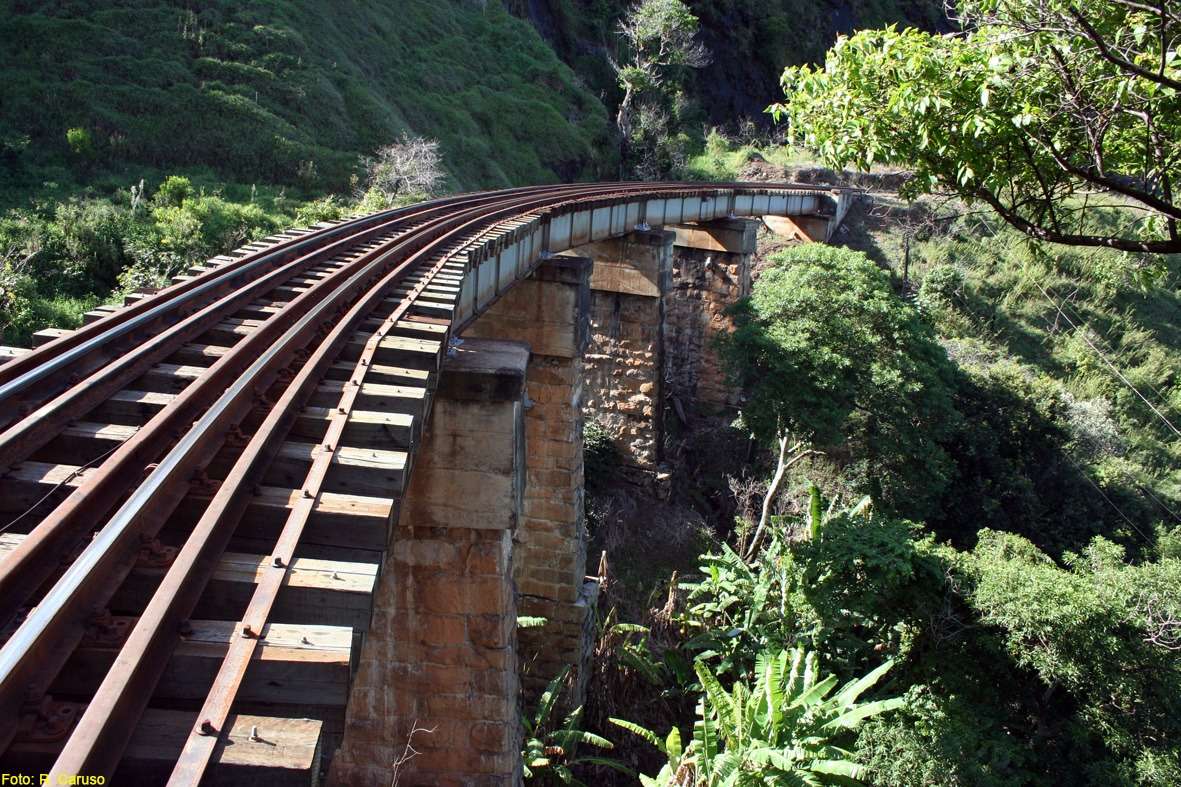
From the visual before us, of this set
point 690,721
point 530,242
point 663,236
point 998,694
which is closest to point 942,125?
point 530,242

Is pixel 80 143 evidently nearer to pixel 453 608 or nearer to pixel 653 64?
pixel 453 608

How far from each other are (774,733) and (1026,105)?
7.32 meters

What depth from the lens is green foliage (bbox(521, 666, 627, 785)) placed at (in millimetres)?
9906

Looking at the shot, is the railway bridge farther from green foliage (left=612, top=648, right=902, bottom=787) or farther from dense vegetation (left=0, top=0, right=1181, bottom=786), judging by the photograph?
dense vegetation (left=0, top=0, right=1181, bottom=786)

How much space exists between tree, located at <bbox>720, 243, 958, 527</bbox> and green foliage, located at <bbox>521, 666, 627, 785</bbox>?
681 centimetres

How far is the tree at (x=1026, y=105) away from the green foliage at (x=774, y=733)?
19.8 ft

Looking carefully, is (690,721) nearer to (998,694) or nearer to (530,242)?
(998,694)

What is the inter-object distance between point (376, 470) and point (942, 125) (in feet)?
13.6

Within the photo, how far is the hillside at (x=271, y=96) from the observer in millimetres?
20281

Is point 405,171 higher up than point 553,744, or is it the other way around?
point 405,171

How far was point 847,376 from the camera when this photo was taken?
16.3m

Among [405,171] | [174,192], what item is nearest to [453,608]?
[174,192]

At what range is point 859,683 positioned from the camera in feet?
33.8

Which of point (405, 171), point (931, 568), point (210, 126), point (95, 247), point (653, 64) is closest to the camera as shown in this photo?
point (931, 568)
